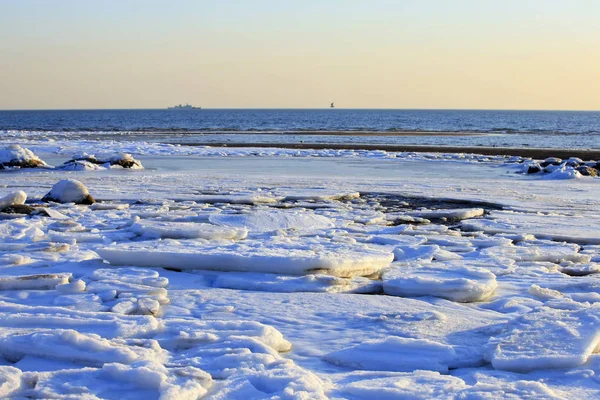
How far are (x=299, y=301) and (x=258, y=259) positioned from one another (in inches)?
28.9

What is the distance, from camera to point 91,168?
49.1 ft

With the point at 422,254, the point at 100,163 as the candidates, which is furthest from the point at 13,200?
the point at 100,163

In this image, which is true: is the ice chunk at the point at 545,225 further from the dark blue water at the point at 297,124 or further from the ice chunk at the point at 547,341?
the dark blue water at the point at 297,124

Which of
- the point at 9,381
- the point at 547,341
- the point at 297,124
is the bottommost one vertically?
the point at 9,381

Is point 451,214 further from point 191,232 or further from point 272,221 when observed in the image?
point 191,232

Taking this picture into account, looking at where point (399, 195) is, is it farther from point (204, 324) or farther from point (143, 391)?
point (143, 391)

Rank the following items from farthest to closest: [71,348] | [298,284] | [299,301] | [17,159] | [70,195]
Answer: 1. [17,159]
2. [70,195]
3. [298,284]
4. [299,301]
5. [71,348]

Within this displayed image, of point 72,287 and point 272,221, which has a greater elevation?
point 272,221

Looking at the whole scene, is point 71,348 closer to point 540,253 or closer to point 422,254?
point 422,254

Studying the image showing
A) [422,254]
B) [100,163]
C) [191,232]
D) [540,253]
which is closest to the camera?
[422,254]

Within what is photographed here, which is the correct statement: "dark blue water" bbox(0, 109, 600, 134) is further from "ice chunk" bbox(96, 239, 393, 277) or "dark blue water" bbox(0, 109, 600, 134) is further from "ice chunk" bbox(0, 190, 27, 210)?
"ice chunk" bbox(96, 239, 393, 277)

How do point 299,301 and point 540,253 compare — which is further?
point 540,253

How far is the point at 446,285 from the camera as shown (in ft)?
15.9

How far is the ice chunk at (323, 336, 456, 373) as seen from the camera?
3.52 meters
